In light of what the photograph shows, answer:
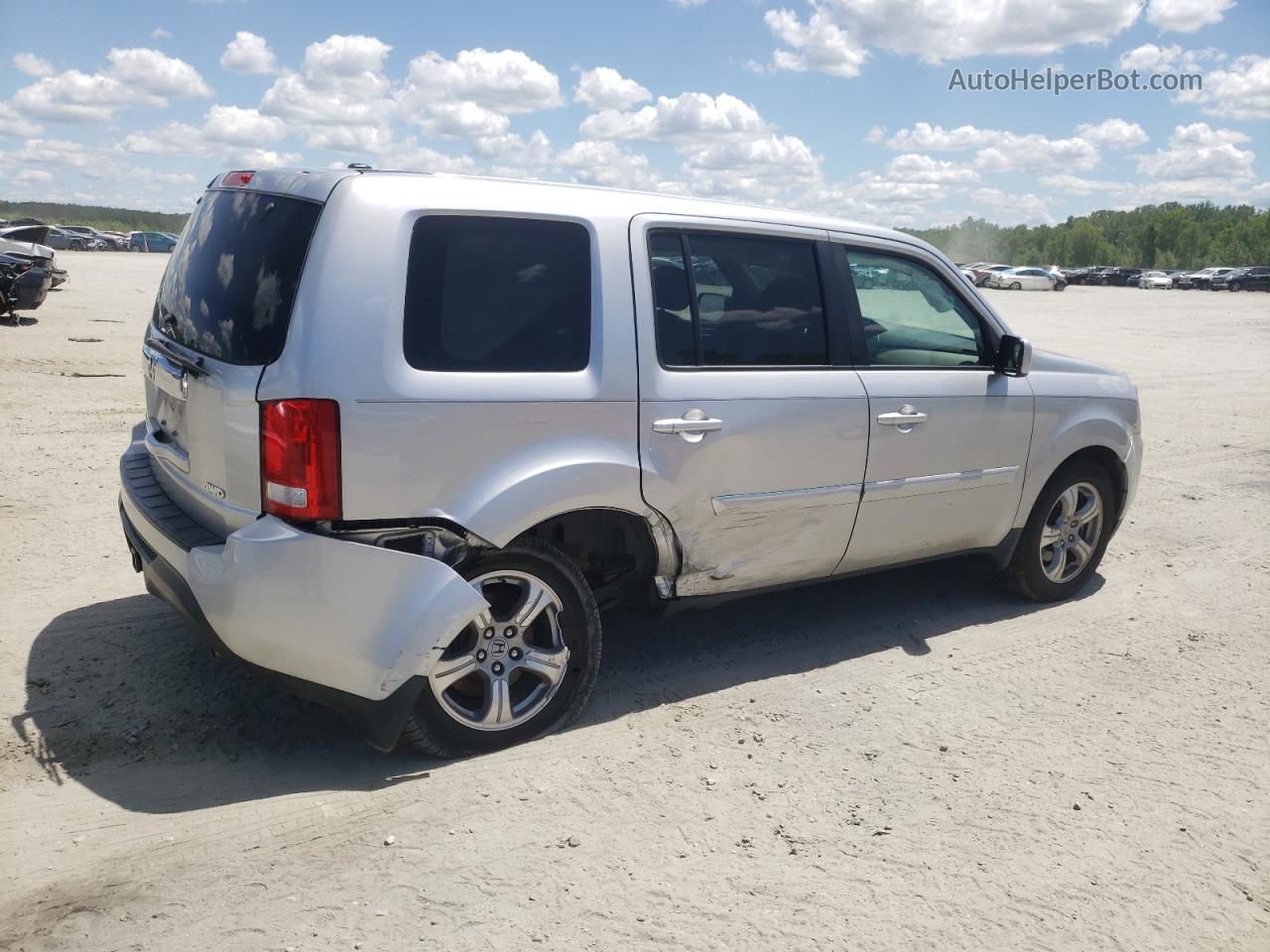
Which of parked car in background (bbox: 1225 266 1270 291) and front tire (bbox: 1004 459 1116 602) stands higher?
parked car in background (bbox: 1225 266 1270 291)

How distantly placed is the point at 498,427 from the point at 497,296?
452 mm

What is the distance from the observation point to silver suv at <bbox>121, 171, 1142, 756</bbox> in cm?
342

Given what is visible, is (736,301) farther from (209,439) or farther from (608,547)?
(209,439)

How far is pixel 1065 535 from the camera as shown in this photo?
5.79m

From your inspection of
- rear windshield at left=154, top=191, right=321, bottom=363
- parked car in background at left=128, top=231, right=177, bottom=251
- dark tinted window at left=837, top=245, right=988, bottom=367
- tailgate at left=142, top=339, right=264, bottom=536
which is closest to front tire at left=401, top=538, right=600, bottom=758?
tailgate at left=142, top=339, right=264, bottom=536

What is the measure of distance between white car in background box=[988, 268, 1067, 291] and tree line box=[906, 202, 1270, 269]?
40760 mm

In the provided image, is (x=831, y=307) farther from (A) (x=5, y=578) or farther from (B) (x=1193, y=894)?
(A) (x=5, y=578)

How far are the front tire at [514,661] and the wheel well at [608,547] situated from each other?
0.19m

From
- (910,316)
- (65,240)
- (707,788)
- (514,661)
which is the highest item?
(65,240)

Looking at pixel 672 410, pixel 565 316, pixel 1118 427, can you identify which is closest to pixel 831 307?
pixel 672 410

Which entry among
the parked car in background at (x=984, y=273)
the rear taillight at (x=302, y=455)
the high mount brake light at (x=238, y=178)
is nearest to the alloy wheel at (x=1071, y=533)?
the rear taillight at (x=302, y=455)

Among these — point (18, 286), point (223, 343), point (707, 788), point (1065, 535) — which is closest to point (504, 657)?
point (707, 788)

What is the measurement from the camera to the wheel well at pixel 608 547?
407 centimetres

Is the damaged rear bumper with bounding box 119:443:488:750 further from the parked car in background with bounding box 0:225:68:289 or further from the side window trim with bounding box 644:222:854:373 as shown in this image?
the parked car in background with bounding box 0:225:68:289
